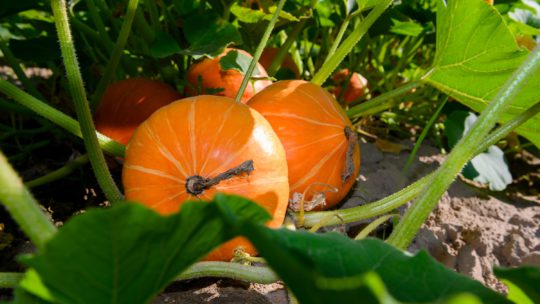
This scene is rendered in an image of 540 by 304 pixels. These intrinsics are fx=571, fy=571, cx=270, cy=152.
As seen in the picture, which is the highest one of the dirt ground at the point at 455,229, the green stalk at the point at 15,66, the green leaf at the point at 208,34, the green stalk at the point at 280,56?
the green stalk at the point at 15,66

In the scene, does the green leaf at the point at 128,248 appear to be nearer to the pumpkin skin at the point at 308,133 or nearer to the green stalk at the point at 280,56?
the pumpkin skin at the point at 308,133

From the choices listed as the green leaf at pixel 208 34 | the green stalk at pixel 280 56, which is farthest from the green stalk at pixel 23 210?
the green stalk at pixel 280 56

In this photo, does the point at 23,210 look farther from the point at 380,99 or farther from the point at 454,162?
the point at 380,99

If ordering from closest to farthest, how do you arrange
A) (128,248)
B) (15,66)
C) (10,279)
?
(128,248), (10,279), (15,66)

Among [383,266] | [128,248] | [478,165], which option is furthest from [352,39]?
[128,248]

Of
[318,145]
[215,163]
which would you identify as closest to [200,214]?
[215,163]

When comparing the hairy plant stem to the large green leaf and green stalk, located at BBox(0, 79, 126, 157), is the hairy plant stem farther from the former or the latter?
green stalk, located at BBox(0, 79, 126, 157)

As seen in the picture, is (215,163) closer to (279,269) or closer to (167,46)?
(167,46)
